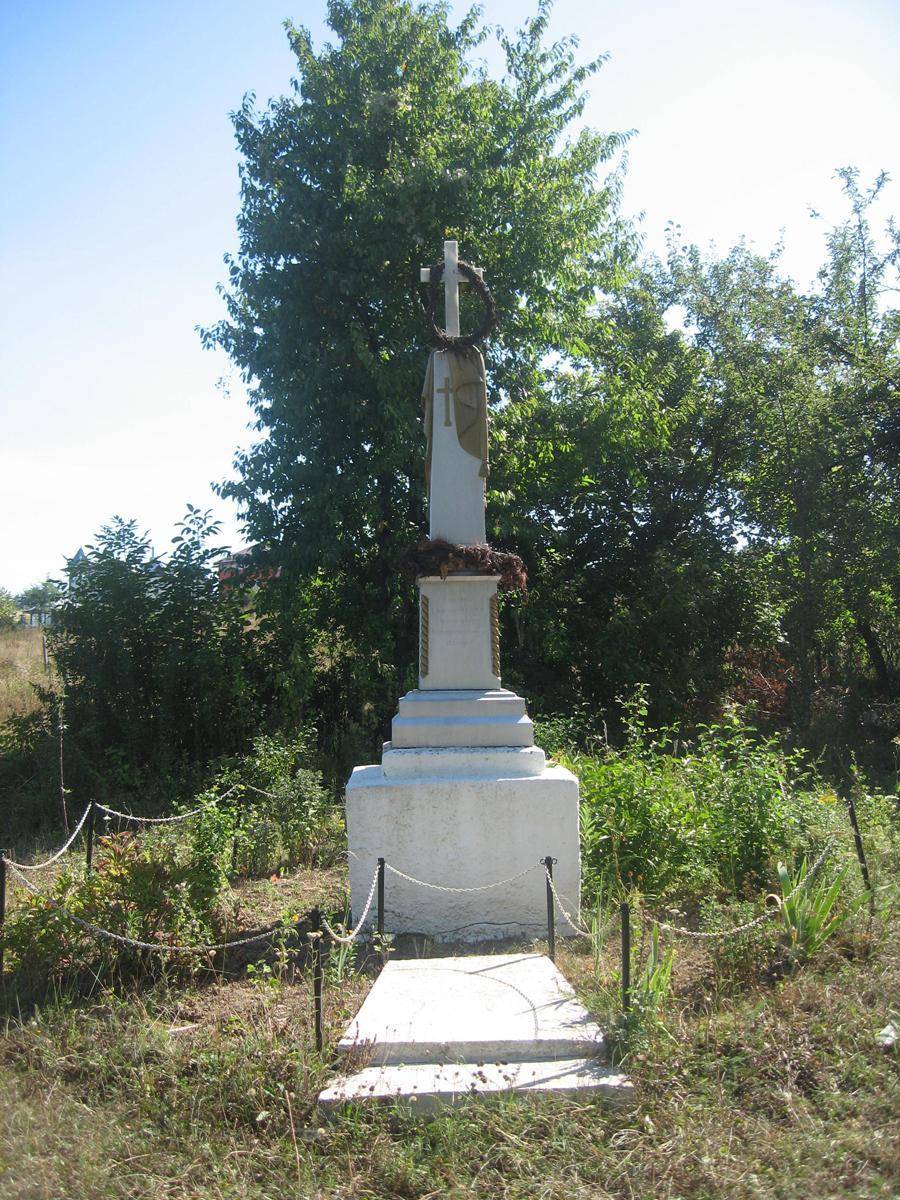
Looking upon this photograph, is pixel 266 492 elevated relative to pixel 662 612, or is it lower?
elevated

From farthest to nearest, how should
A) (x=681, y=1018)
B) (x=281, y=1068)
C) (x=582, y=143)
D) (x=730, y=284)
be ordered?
(x=730, y=284)
(x=582, y=143)
(x=681, y=1018)
(x=281, y=1068)

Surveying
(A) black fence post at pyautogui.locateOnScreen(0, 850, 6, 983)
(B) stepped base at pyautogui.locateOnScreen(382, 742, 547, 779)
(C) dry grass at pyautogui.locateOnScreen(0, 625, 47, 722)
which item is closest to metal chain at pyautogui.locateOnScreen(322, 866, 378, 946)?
(B) stepped base at pyautogui.locateOnScreen(382, 742, 547, 779)

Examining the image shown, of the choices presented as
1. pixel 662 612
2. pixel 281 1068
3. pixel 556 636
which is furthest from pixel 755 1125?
pixel 662 612

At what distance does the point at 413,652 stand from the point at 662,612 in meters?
4.20

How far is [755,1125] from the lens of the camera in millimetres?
3443

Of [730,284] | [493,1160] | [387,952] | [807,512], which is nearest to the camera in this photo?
[493,1160]

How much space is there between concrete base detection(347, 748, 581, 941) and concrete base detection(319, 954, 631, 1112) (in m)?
1.05

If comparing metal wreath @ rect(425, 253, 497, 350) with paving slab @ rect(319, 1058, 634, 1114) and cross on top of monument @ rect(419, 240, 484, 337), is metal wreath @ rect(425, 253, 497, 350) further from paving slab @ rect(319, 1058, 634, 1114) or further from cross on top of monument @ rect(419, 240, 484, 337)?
paving slab @ rect(319, 1058, 634, 1114)

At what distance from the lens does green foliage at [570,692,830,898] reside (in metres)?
6.13

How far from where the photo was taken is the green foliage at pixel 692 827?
20.1 ft

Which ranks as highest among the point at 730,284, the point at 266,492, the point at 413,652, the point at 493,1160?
the point at 730,284

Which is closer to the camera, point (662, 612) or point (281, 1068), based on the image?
point (281, 1068)

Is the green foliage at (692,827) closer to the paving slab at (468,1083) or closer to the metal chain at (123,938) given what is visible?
the paving slab at (468,1083)

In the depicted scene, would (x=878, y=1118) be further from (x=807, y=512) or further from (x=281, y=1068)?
(x=807, y=512)
